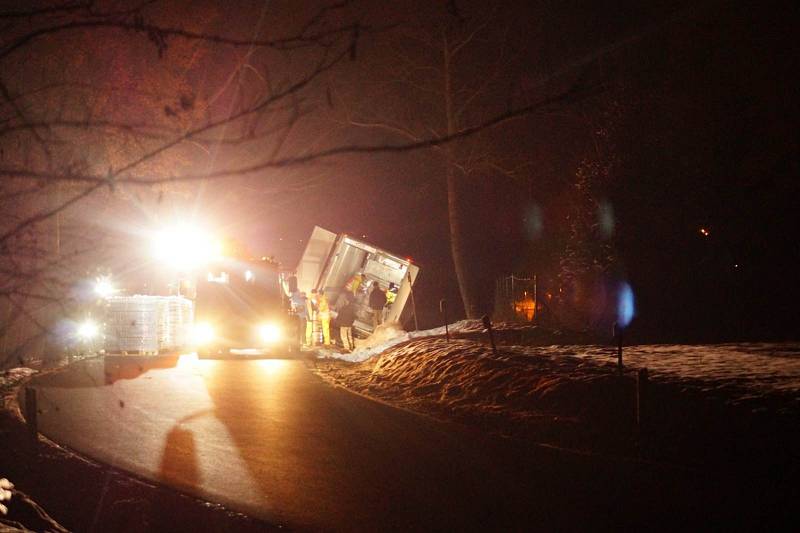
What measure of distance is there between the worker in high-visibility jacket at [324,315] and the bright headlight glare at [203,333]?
172 inches

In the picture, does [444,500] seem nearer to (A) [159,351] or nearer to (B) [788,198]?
(B) [788,198]

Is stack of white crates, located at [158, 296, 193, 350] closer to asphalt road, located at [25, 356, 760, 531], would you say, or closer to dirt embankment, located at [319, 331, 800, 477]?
dirt embankment, located at [319, 331, 800, 477]

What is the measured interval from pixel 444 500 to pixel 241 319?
1674 cm

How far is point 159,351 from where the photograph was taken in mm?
22484

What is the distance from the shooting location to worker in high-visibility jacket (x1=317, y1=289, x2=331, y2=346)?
25.5 meters

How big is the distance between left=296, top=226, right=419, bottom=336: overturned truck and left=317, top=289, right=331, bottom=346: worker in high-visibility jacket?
1.03m

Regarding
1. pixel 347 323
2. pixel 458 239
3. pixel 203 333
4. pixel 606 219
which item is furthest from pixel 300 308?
pixel 606 219

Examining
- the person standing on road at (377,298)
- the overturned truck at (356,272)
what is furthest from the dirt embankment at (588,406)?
the overturned truck at (356,272)

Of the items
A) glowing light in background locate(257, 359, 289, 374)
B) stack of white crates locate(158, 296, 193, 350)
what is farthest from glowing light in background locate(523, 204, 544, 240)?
stack of white crates locate(158, 296, 193, 350)

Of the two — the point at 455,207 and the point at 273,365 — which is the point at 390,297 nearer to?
the point at 455,207

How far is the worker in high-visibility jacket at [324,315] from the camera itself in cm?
2552

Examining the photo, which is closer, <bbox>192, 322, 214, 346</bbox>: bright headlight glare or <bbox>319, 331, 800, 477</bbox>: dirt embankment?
<bbox>319, 331, 800, 477</bbox>: dirt embankment

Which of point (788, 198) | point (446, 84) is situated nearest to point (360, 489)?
point (788, 198)

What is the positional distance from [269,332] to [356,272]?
545 cm
